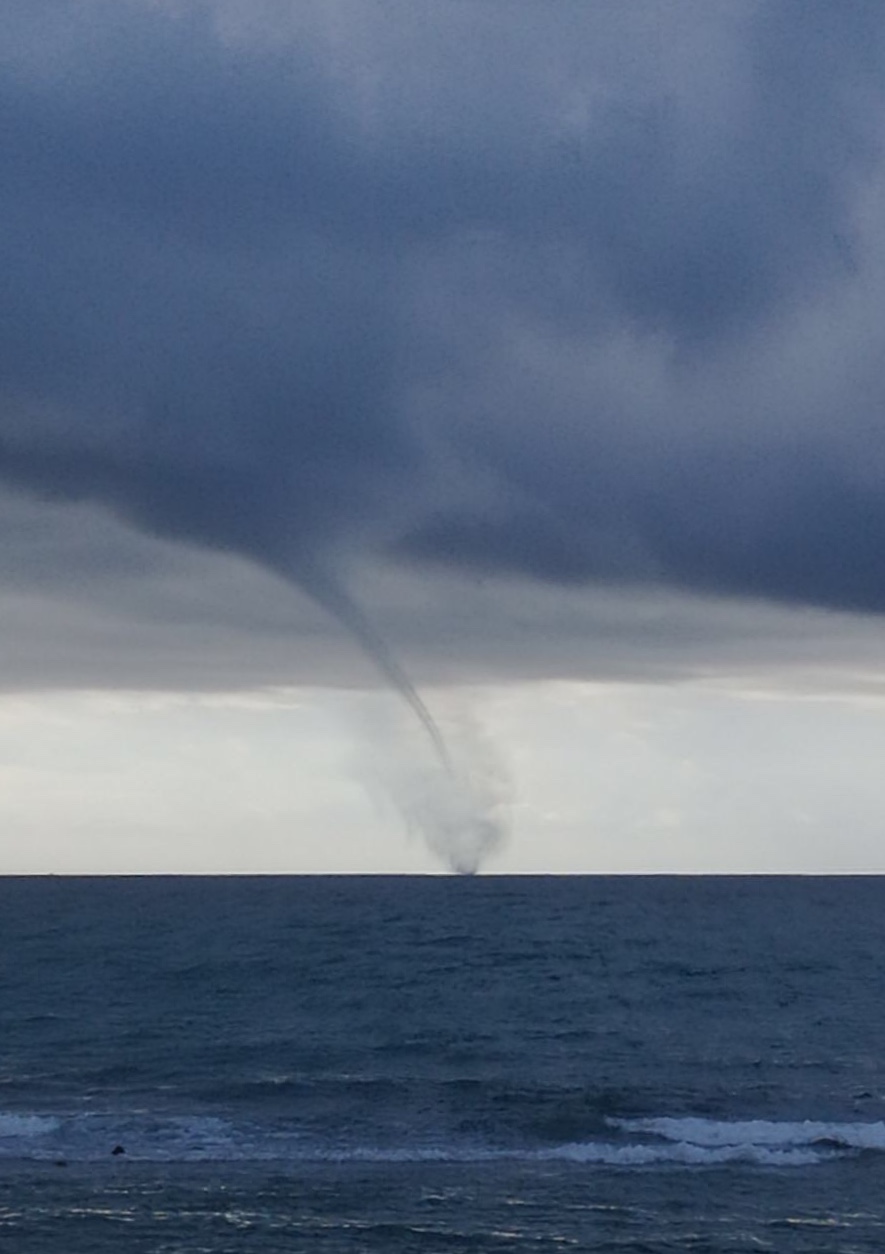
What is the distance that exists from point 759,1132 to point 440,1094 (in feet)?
31.8

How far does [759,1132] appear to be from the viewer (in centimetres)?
3941

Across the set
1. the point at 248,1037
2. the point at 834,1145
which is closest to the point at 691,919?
the point at 248,1037

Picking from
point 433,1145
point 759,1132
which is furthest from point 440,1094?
point 759,1132

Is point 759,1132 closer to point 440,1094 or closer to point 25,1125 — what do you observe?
point 440,1094

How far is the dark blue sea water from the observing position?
2975cm

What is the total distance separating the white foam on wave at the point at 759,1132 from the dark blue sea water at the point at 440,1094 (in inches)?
5.0

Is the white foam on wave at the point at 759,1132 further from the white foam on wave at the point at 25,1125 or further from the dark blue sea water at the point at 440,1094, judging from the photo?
the white foam on wave at the point at 25,1125

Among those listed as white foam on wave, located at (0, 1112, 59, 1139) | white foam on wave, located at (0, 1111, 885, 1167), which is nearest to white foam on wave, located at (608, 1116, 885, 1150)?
white foam on wave, located at (0, 1111, 885, 1167)

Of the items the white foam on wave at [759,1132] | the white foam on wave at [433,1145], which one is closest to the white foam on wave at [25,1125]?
the white foam on wave at [433,1145]

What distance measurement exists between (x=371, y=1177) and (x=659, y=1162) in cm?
659

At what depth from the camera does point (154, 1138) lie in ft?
124

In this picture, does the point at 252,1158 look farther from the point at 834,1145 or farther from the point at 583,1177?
the point at 834,1145

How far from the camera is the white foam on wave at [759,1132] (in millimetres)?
38062

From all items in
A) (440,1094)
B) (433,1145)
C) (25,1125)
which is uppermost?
(440,1094)
